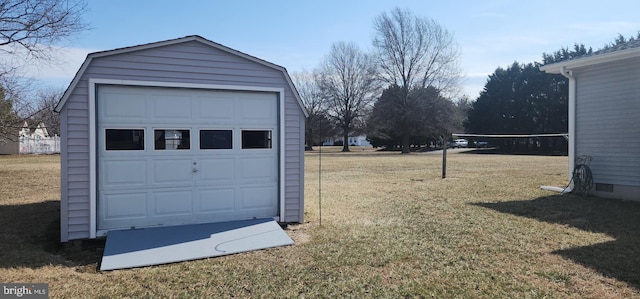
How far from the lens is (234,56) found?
6.36 metres

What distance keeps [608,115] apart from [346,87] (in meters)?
36.0

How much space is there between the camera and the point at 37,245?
5590mm

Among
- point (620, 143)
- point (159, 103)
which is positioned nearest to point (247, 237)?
point (159, 103)

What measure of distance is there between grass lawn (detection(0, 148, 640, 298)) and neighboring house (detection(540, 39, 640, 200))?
1.12 m

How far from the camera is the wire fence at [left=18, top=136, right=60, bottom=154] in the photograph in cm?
3581

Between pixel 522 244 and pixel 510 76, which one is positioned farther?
pixel 510 76

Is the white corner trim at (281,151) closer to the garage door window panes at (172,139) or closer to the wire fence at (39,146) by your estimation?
the garage door window panes at (172,139)

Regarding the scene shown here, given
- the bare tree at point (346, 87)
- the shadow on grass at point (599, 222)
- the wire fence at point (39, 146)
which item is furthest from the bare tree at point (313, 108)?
the shadow on grass at point (599, 222)

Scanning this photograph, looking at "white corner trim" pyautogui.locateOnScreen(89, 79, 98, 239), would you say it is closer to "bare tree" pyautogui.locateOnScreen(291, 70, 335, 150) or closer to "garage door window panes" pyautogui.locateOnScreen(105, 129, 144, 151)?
"garage door window panes" pyautogui.locateOnScreen(105, 129, 144, 151)

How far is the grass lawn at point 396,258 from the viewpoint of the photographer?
12.8 ft

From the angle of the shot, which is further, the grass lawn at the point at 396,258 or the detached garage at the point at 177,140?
the detached garage at the point at 177,140

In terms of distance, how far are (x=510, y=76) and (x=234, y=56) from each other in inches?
1676

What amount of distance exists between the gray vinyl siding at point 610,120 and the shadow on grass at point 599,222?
81cm

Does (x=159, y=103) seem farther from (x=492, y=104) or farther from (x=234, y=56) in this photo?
(x=492, y=104)
